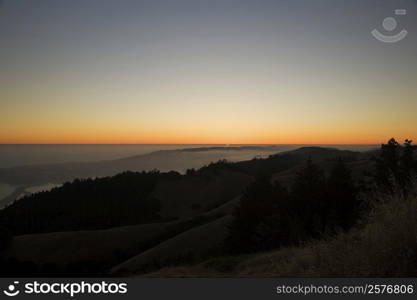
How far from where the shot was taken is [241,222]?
12.2m

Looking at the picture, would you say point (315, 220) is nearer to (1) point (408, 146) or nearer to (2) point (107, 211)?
(1) point (408, 146)

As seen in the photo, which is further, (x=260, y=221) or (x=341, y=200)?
(x=260, y=221)

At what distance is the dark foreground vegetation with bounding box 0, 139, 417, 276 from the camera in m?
3.62

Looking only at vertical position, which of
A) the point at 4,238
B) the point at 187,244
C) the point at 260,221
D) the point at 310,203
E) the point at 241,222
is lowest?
the point at 4,238

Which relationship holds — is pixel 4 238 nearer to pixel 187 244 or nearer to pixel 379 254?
pixel 187 244

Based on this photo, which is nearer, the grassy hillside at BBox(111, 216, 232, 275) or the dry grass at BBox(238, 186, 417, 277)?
the dry grass at BBox(238, 186, 417, 277)

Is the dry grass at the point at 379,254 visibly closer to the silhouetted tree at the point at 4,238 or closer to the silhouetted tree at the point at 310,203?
the silhouetted tree at the point at 310,203

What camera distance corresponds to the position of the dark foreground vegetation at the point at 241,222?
3619 millimetres

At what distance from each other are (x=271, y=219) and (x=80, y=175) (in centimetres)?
1309

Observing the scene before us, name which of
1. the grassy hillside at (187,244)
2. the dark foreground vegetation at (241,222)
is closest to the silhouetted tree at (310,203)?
the dark foreground vegetation at (241,222)

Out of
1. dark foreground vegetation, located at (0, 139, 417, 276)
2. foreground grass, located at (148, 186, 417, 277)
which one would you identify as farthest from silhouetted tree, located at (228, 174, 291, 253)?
foreground grass, located at (148, 186, 417, 277)

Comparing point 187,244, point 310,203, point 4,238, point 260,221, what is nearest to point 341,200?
point 310,203

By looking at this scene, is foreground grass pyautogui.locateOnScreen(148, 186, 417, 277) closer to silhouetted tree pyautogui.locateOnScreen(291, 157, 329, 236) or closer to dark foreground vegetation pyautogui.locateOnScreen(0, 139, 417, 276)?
dark foreground vegetation pyautogui.locateOnScreen(0, 139, 417, 276)

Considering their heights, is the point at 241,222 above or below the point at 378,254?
below
